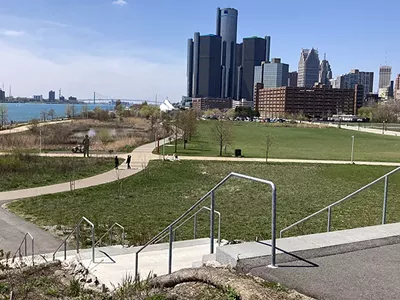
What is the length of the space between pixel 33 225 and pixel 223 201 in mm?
9462

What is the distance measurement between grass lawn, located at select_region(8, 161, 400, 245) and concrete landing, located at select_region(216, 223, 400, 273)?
540 cm

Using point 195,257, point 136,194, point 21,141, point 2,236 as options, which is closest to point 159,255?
point 195,257

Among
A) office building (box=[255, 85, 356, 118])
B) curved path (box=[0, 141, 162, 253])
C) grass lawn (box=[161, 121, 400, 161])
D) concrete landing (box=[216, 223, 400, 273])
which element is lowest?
curved path (box=[0, 141, 162, 253])

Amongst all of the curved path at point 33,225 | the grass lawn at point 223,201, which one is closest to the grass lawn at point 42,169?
the curved path at point 33,225

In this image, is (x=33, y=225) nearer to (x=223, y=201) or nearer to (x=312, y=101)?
(x=223, y=201)

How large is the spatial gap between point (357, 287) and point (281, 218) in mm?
13844

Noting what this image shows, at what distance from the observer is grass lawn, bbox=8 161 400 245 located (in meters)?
17.3

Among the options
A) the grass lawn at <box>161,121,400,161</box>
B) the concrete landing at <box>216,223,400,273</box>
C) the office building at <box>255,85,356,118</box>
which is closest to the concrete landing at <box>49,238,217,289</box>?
the concrete landing at <box>216,223,400,273</box>

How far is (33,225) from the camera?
58.5ft

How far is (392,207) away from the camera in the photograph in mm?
19859

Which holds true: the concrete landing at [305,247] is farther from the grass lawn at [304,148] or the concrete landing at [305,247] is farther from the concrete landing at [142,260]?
the grass lawn at [304,148]

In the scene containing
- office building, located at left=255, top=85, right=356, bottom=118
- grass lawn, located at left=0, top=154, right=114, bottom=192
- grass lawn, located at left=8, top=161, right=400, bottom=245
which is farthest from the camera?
office building, located at left=255, top=85, right=356, bottom=118

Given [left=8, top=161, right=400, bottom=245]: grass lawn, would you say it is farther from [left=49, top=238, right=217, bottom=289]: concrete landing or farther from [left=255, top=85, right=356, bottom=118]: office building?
[left=255, top=85, right=356, bottom=118]: office building

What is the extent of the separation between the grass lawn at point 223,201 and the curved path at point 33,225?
801mm
